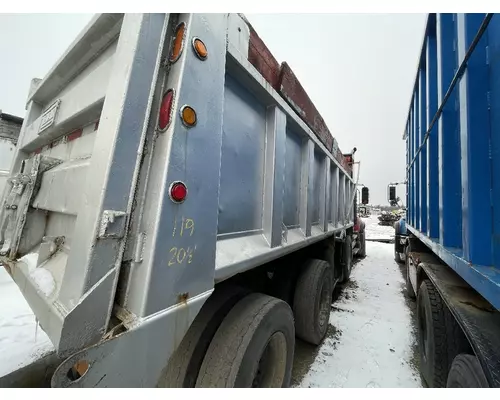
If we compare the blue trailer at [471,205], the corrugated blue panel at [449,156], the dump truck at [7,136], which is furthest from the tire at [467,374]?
the dump truck at [7,136]

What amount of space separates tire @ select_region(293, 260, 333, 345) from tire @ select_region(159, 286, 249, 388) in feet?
4.38

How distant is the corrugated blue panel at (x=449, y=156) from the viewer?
1.62m

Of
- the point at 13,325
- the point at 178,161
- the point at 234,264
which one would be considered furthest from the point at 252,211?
the point at 13,325

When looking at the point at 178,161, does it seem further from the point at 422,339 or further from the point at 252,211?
the point at 422,339

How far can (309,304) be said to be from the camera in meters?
2.44

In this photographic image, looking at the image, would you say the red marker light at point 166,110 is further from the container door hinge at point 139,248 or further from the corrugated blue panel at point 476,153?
the corrugated blue panel at point 476,153

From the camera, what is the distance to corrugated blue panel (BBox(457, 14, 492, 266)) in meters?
1.11

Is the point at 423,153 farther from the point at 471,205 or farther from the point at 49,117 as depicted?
the point at 49,117

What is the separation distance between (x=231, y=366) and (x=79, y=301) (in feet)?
2.71

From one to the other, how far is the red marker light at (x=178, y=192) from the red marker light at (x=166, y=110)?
24 cm

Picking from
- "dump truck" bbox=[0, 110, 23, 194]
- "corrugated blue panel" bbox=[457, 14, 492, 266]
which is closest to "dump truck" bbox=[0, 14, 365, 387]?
"corrugated blue panel" bbox=[457, 14, 492, 266]

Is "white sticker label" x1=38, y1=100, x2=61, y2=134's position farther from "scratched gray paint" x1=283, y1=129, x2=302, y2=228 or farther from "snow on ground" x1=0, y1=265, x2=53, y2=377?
"scratched gray paint" x1=283, y1=129, x2=302, y2=228

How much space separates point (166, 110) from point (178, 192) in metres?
0.35

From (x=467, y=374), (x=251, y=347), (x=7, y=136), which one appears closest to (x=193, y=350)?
(x=251, y=347)
